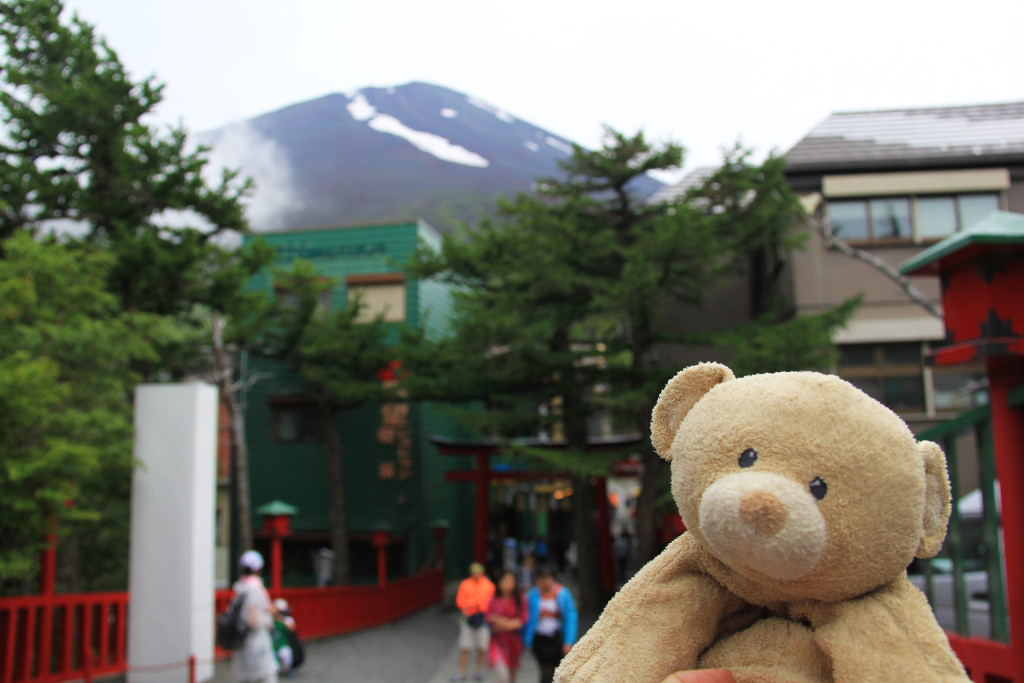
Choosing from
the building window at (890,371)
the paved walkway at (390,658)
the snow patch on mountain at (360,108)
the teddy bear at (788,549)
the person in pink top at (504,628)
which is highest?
the snow patch on mountain at (360,108)

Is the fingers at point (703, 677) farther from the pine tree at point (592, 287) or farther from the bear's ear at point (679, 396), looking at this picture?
the pine tree at point (592, 287)

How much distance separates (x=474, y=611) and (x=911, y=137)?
11919 mm

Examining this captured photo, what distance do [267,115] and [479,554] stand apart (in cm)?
8799

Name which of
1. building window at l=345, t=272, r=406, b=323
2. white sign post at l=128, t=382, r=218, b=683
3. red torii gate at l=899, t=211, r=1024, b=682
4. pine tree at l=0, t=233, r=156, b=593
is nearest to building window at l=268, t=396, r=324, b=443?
building window at l=345, t=272, r=406, b=323

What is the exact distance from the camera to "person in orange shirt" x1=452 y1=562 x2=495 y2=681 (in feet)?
30.7

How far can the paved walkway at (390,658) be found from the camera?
10.7 meters

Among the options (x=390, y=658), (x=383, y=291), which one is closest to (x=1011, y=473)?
(x=390, y=658)

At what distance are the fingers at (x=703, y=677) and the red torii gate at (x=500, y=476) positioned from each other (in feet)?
40.6

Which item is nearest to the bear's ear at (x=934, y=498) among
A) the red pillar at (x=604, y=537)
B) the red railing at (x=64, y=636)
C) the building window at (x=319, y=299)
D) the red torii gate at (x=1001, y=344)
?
the red torii gate at (x=1001, y=344)

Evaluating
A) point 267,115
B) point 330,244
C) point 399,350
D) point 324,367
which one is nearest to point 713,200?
point 399,350

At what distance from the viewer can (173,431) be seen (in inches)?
332

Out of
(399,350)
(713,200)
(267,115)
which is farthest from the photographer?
(267,115)

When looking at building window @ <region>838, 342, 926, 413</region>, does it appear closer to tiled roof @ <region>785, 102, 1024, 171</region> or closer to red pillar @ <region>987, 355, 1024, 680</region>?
tiled roof @ <region>785, 102, 1024, 171</region>

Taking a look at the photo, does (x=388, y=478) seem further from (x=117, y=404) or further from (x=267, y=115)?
(x=267, y=115)
